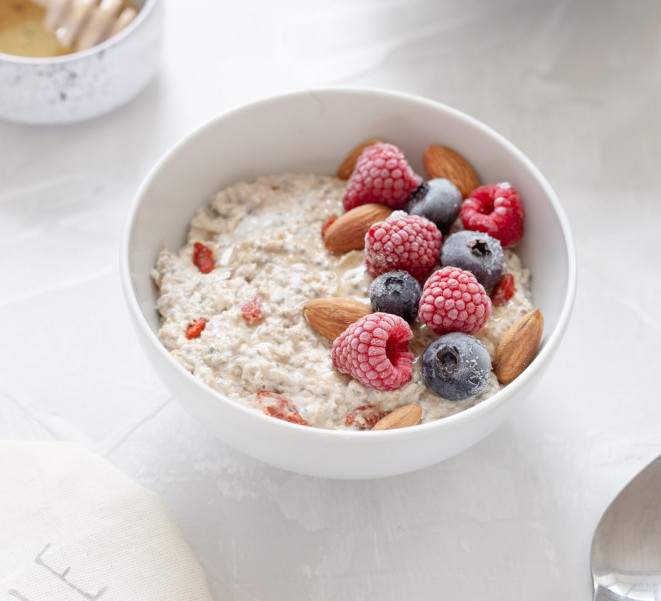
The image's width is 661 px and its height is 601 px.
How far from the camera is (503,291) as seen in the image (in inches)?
52.4

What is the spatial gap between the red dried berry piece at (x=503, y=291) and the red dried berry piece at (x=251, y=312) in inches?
14.6

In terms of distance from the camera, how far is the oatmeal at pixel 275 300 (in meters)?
1.22

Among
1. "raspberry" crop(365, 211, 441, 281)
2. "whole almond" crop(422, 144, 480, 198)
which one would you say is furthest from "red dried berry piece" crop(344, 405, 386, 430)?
"whole almond" crop(422, 144, 480, 198)

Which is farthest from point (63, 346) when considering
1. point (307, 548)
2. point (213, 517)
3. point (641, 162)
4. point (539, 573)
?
point (641, 162)

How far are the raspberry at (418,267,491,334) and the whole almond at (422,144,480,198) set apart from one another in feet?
0.88

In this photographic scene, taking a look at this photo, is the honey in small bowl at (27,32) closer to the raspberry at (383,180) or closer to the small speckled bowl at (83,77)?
the small speckled bowl at (83,77)

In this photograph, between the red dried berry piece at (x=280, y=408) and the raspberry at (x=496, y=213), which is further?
the raspberry at (x=496, y=213)

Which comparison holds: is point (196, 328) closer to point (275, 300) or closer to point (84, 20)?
point (275, 300)

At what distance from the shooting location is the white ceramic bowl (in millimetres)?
1140

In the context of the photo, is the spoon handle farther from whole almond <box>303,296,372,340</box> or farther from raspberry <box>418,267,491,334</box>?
whole almond <box>303,296,372,340</box>

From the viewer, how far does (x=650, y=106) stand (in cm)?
183

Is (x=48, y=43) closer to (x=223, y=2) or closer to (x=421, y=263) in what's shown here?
(x=223, y=2)

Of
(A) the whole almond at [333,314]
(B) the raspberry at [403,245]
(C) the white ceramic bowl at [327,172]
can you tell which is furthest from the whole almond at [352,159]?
(A) the whole almond at [333,314]

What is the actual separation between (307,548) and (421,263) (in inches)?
18.8
